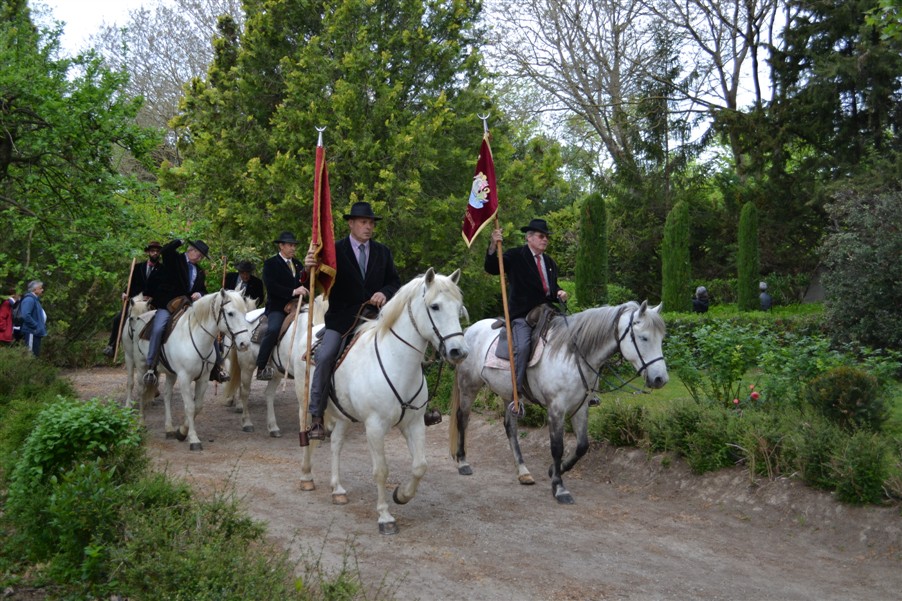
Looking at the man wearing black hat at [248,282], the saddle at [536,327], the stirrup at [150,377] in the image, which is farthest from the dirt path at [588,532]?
the man wearing black hat at [248,282]

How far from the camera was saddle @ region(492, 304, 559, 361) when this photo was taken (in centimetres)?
905

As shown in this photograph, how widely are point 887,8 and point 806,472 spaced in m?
6.62

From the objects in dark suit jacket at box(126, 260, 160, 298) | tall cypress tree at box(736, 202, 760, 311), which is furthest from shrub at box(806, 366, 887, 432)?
tall cypress tree at box(736, 202, 760, 311)

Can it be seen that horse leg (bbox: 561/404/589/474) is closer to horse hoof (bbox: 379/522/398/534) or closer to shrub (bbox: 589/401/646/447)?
shrub (bbox: 589/401/646/447)

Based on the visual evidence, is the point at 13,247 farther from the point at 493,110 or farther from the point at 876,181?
the point at 876,181

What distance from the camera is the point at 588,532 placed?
7441 millimetres

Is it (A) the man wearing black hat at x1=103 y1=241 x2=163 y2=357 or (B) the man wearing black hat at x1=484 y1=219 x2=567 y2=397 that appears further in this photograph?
(A) the man wearing black hat at x1=103 y1=241 x2=163 y2=357

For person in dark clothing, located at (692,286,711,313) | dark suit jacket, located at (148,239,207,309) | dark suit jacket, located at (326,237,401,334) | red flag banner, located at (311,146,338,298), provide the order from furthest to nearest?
person in dark clothing, located at (692,286,711,313), dark suit jacket, located at (148,239,207,309), dark suit jacket, located at (326,237,401,334), red flag banner, located at (311,146,338,298)

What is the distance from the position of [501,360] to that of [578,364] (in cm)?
113

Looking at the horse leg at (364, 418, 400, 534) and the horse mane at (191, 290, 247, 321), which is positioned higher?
the horse mane at (191, 290, 247, 321)

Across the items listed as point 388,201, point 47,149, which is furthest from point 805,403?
point 47,149

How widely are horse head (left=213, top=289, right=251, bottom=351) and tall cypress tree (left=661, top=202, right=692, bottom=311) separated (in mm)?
19134

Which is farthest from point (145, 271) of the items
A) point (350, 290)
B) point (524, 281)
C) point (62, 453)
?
point (524, 281)

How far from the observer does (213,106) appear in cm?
1852
